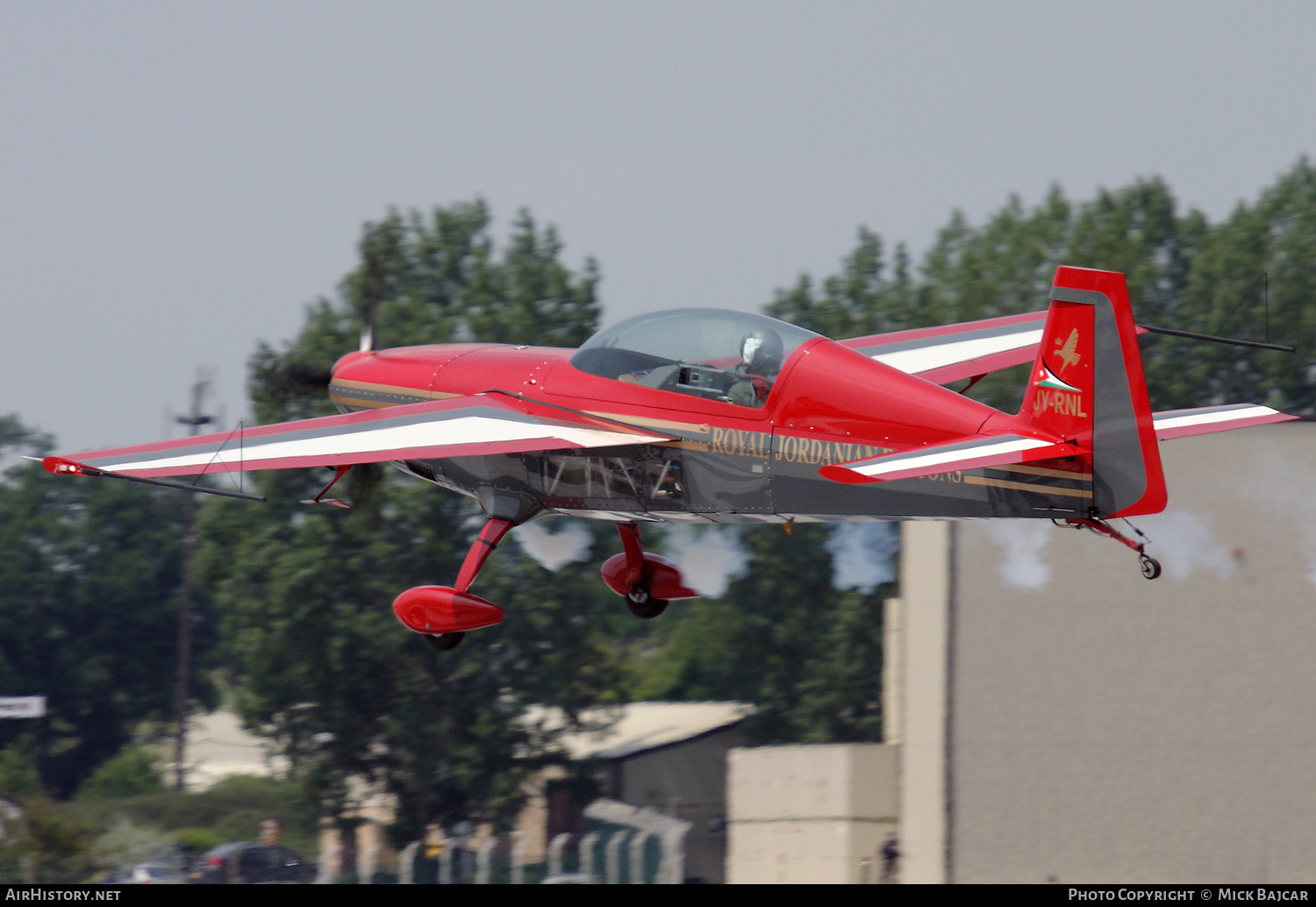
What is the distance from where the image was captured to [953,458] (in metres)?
10.1

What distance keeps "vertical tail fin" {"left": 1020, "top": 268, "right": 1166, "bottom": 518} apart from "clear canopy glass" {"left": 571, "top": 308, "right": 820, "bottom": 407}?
2.38m

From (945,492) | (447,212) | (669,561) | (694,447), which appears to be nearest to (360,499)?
(669,561)

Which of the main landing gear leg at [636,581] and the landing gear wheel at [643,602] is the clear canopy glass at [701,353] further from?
the landing gear wheel at [643,602]

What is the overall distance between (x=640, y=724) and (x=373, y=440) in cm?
4320

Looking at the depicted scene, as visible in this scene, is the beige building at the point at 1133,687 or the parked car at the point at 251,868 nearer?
the beige building at the point at 1133,687

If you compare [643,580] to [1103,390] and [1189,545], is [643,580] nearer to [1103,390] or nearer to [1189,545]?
[1103,390]

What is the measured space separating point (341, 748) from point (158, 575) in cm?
2282

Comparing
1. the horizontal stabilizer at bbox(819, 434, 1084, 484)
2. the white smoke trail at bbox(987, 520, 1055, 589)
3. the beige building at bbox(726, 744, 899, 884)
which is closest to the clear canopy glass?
the horizontal stabilizer at bbox(819, 434, 1084, 484)

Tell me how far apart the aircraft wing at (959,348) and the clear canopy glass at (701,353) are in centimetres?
250

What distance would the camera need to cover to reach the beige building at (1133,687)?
1145 inches

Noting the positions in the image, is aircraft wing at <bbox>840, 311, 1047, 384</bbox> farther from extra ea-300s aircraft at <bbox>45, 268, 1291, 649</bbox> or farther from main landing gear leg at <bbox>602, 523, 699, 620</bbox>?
main landing gear leg at <bbox>602, 523, 699, 620</bbox>

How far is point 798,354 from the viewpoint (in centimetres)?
1208

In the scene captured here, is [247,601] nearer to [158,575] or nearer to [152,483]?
[158,575]

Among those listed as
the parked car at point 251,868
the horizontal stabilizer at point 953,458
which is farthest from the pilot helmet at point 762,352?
the parked car at point 251,868
